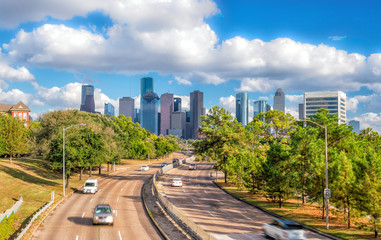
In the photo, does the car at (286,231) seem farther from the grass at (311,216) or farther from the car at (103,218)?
the car at (103,218)

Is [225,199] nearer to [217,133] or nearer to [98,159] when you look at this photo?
[217,133]

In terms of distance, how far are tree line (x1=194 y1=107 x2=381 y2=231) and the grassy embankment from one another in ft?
87.0

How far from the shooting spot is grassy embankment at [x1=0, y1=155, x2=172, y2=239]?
1555 inches


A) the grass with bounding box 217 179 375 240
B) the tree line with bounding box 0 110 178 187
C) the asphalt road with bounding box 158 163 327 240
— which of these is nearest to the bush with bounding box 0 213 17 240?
the tree line with bounding box 0 110 178 187

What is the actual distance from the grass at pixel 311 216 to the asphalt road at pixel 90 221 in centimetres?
1509

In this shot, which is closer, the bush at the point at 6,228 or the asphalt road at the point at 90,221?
the bush at the point at 6,228

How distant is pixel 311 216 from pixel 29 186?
41.0m

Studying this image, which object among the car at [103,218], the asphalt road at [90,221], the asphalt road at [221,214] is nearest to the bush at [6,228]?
the asphalt road at [90,221]

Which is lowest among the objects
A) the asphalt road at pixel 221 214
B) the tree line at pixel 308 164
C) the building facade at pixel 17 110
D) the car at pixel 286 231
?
the asphalt road at pixel 221 214

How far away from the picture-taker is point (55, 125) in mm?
75375

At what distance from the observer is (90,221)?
31578 millimetres

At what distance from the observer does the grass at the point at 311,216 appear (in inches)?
1100

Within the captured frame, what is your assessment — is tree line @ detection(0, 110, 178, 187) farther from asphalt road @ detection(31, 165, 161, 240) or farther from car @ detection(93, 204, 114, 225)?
car @ detection(93, 204, 114, 225)

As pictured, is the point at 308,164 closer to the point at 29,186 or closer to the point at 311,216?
the point at 311,216
